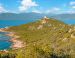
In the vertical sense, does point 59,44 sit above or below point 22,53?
below

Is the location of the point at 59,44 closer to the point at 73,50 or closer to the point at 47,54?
the point at 73,50

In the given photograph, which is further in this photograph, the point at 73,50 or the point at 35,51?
the point at 73,50

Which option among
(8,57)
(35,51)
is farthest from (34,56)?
(8,57)

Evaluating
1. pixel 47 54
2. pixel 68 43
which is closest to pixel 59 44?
pixel 68 43

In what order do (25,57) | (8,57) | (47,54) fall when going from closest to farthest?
(25,57), (47,54), (8,57)

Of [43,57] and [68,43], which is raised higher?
[43,57]

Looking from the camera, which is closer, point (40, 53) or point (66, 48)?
point (40, 53)

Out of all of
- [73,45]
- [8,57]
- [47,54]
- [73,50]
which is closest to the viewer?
[47,54]

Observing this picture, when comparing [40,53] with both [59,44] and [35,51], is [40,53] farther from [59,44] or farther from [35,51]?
[59,44]

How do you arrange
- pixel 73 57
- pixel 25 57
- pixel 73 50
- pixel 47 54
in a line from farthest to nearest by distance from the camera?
pixel 73 50 < pixel 73 57 < pixel 47 54 < pixel 25 57
